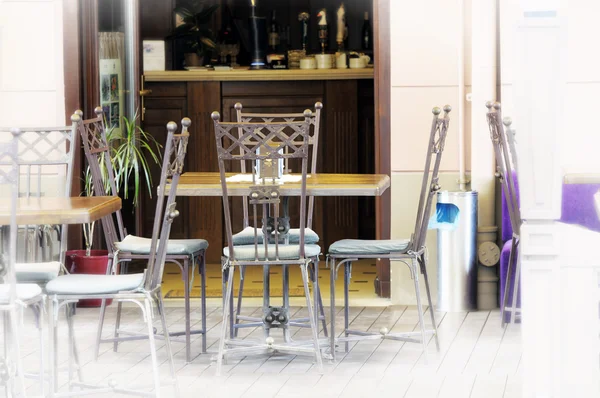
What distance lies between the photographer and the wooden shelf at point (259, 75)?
7117mm

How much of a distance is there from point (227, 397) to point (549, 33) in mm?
1948

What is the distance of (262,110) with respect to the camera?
7.29 metres

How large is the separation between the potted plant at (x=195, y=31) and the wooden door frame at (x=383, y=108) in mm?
1975

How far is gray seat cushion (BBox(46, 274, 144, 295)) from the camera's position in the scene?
370cm

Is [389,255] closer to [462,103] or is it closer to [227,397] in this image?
[227,397]

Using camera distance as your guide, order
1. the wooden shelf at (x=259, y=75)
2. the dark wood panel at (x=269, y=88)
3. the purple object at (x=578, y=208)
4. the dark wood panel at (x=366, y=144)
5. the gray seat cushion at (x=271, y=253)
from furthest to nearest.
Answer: the dark wood panel at (x=366, y=144)
the dark wood panel at (x=269, y=88)
the wooden shelf at (x=259, y=75)
the purple object at (x=578, y=208)
the gray seat cushion at (x=271, y=253)

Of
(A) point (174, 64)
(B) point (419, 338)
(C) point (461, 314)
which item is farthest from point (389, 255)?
(A) point (174, 64)

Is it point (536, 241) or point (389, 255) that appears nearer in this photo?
point (536, 241)

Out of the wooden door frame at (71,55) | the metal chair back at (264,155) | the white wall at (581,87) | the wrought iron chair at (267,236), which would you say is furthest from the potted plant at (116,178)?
the white wall at (581,87)

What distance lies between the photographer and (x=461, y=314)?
5.58 meters

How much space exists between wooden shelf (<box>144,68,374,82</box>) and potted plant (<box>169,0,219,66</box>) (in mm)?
372

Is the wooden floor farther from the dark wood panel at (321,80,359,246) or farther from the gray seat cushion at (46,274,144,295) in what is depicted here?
the dark wood panel at (321,80,359,246)

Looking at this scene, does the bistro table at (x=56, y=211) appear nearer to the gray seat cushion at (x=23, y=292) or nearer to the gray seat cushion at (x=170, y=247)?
the gray seat cushion at (x=23, y=292)

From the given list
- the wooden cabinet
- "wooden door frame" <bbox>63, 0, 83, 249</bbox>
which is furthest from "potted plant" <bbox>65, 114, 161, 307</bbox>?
the wooden cabinet
